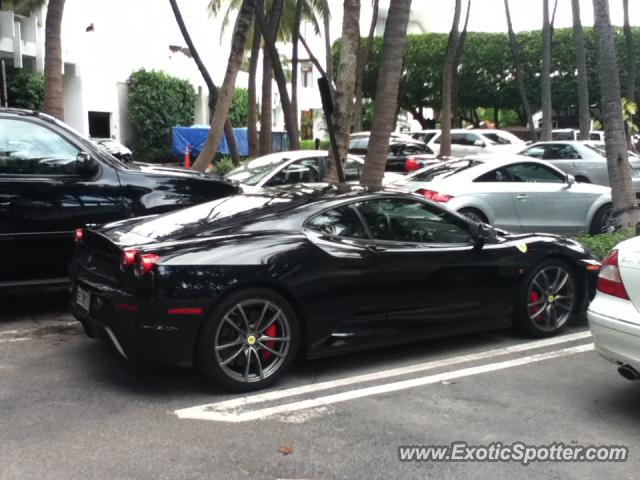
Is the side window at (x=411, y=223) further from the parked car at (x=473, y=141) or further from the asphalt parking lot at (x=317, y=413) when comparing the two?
the parked car at (x=473, y=141)

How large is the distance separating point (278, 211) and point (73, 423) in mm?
2043

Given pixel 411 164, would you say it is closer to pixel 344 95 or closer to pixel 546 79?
pixel 344 95

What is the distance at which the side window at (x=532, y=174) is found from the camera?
10867 millimetres

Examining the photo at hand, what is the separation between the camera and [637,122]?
3972 centimetres

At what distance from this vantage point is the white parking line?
4.66 meters

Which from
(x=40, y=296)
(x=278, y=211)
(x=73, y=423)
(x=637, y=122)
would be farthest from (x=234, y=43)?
(x=637, y=122)

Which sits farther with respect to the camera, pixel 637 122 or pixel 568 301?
pixel 637 122

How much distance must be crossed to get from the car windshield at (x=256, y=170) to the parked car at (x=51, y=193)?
4112 mm

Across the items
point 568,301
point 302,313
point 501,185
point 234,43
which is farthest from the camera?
point 234,43

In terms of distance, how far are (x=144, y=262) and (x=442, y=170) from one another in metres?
7.06

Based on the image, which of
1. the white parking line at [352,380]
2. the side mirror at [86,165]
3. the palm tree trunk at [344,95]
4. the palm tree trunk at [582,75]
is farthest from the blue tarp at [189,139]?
the white parking line at [352,380]

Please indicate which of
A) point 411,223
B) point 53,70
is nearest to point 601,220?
point 411,223

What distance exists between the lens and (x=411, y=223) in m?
5.91

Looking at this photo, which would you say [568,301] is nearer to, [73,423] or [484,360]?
[484,360]
